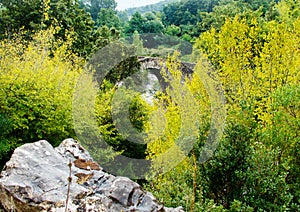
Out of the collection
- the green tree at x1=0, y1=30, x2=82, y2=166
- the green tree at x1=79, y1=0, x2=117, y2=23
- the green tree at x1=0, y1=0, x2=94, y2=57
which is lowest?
the green tree at x1=0, y1=30, x2=82, y2=166

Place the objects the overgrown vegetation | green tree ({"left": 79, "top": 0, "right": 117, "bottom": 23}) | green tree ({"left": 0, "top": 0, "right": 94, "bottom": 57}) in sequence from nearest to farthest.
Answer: the overgrown vegetation < green tree ({"left": 0, "top": 0, "right": 94, "bottom": 57}) < green tree ({"left": 79, "top": 0, "right": 117, "bottom": 23})

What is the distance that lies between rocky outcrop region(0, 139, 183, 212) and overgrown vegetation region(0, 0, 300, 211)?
80 cm

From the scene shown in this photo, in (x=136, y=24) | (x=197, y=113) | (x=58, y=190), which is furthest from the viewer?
(x=136, y=24)

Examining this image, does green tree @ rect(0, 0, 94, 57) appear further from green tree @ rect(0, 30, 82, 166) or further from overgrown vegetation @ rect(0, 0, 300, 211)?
green tree @ rect(0, 30, 82, 166)

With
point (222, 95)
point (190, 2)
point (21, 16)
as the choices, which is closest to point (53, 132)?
point (222, 95)

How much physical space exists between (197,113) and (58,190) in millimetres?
4680

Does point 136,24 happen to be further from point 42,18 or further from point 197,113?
point 197,113

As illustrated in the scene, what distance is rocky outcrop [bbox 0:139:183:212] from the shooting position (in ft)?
13.4

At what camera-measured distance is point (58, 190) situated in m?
4.25

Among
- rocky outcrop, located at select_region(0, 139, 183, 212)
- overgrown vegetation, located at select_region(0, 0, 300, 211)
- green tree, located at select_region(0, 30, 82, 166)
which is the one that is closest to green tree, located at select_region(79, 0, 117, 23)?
overgrown vegetation, located at select_region(0, 0, 300, 211)

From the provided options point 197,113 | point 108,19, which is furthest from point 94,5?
point 197,113

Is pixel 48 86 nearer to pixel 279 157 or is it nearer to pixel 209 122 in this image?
pixel 209 122

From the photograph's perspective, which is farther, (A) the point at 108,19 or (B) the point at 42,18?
(A) the point at 108,19

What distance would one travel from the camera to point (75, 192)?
420 cm
